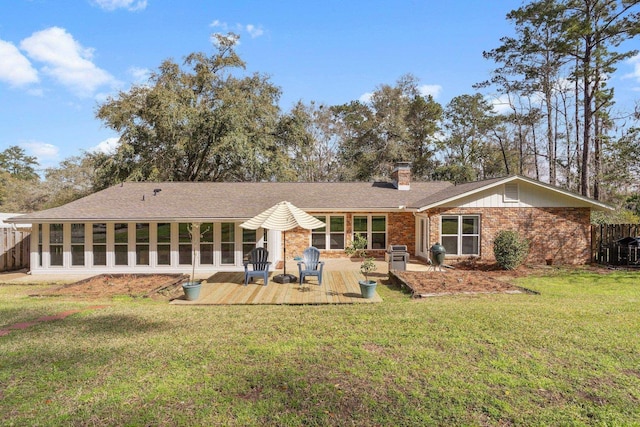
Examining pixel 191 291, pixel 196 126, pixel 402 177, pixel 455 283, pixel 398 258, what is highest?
pixel 196 126

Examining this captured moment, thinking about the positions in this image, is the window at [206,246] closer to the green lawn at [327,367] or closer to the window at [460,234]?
the green lawn at [327,367]

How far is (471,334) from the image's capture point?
555 cm

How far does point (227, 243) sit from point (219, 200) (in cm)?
266

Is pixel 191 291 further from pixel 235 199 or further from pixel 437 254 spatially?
pixel 437 254

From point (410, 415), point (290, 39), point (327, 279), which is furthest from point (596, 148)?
point (410, 415)

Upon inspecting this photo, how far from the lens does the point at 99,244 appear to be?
12867 mm

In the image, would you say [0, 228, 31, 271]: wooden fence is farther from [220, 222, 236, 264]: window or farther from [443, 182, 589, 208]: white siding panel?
[443, 182, 589, 208]: white siding panel

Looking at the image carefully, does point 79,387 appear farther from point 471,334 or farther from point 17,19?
point 17,19

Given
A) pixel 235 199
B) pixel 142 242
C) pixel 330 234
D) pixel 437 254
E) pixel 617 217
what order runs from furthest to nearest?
1. pixel 617 217
2. pixel 330 234
3. pixel 235 199
4. pixel 142 242
5. pixel 437 254

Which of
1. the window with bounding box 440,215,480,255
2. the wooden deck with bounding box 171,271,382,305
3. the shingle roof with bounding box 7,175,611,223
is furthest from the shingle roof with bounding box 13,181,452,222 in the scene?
the wooden deck with bounding box 171,271,382,305

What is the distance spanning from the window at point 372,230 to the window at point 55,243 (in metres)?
11.9

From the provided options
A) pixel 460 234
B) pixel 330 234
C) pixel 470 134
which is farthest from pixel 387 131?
pixel 460 234

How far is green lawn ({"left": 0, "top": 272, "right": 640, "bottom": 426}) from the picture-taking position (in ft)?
11.1

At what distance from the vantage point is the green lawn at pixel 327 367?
3383 millimetres
